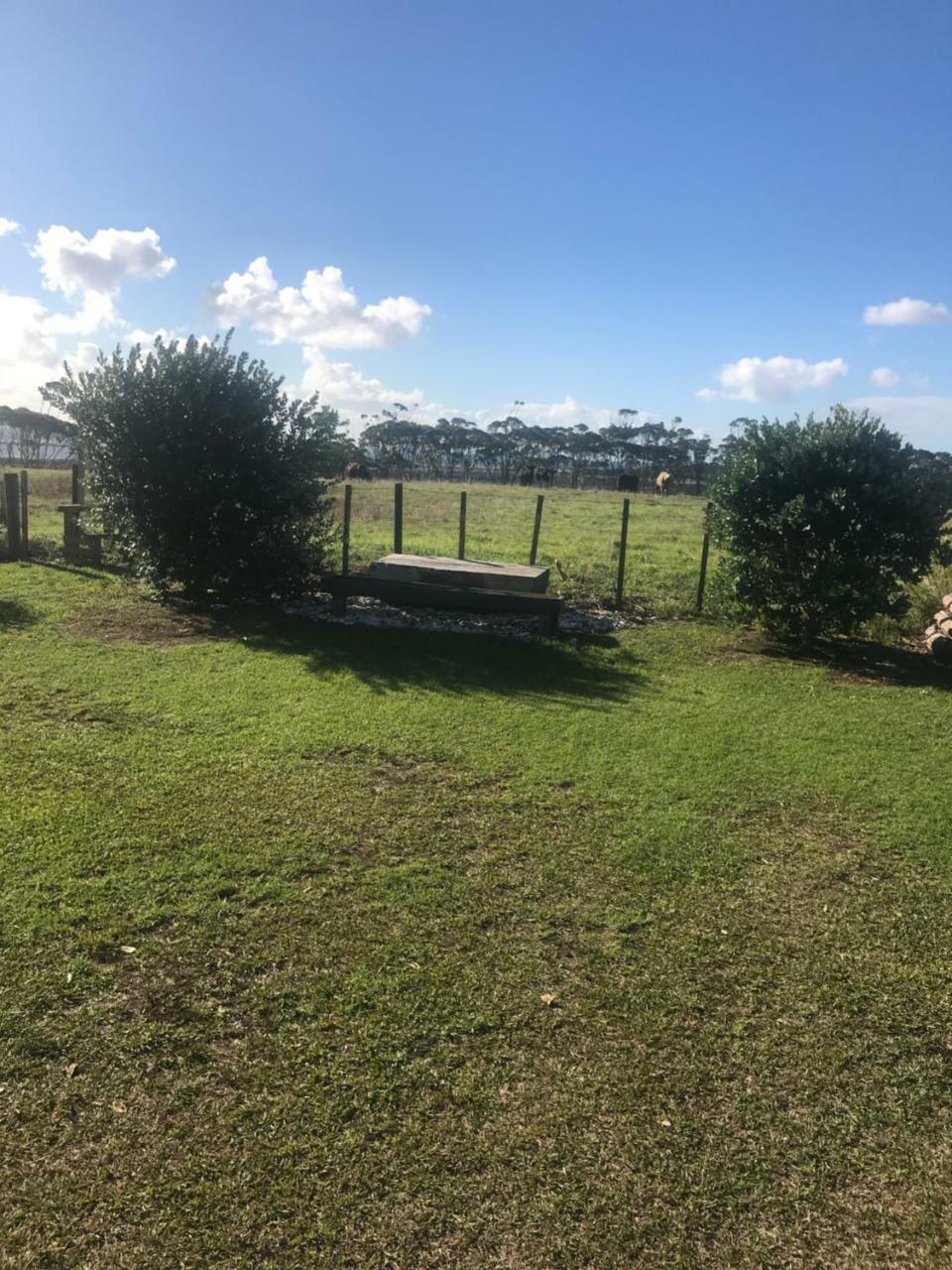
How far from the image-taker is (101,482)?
1044 cm

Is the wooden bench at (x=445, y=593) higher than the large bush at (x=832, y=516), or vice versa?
the large bush at (x=832, y=516)

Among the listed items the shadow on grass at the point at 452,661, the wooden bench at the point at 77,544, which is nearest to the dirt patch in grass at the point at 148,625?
the shadow on grass at the point at 452,661

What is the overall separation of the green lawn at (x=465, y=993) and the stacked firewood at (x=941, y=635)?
137 inches

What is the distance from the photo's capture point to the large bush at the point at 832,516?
869 cm

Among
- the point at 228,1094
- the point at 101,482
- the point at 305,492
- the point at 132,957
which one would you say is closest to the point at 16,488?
the point at 101,482

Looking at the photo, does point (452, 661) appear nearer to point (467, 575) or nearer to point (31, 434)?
point (467, 575)

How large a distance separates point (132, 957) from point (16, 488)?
12.5 meters

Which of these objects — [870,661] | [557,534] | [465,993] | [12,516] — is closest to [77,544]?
[12,516]

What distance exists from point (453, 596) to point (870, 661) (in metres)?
4.72

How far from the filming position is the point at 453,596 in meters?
9.60

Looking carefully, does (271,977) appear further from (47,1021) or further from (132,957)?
(47,1021)

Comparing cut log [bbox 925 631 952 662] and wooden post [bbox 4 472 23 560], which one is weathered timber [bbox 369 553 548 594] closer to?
cut log [bbox 925 631 952 662]

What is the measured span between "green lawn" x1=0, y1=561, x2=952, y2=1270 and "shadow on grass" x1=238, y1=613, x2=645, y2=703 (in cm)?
104

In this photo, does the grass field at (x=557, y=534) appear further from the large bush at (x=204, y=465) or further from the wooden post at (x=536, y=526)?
the large bush at (x=204, y=465)
